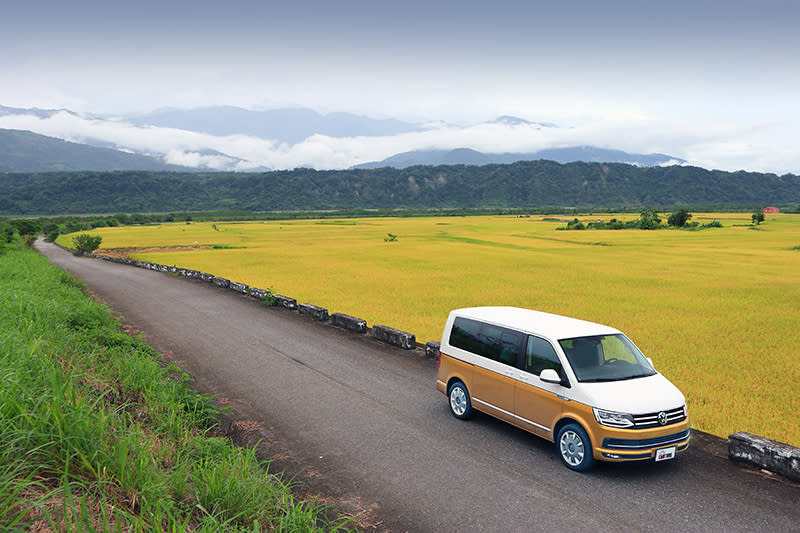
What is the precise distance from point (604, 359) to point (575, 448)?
1.64 m

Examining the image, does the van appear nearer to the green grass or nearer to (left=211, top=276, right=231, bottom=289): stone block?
the green grass

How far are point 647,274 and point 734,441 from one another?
28.9m

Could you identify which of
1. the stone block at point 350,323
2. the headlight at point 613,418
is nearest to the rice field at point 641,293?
the stone block at point 350,323

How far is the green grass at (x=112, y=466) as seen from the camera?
4.67 m

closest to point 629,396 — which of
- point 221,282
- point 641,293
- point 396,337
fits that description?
point 396,337

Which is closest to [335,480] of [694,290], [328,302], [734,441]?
[734,441]

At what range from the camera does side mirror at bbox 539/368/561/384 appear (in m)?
7.82

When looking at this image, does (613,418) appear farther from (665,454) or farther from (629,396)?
(665,454)

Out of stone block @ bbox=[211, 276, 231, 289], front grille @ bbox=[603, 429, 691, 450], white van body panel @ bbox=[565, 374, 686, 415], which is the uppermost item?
white van body panel @ bbox=[565, 374, 686, 415]

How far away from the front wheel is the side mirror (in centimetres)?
76

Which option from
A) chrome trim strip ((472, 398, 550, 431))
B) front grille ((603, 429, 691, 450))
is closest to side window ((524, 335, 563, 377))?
chrome trim strip ((472, 398, 550, 431))

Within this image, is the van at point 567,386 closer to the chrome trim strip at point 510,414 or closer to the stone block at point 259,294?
the chrome trim strip at point 510,414

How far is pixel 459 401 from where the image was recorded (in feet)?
32.9

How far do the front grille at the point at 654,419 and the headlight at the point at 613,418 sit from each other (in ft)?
0.36
